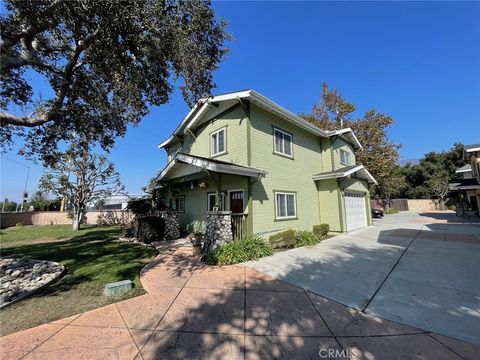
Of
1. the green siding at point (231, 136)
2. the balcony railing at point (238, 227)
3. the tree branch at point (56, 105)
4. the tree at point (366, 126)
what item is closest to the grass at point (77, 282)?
the balcony railing at point (238, 227)

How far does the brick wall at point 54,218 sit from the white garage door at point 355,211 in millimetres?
19021

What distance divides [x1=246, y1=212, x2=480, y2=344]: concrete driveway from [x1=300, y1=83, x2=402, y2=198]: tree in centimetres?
1541

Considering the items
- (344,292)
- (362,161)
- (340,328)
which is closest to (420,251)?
(344,292)

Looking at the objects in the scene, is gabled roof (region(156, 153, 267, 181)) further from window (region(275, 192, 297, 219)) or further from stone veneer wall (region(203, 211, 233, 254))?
window (region(275, 192, 297, 219))

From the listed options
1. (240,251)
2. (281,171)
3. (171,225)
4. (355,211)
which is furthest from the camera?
(355,211)

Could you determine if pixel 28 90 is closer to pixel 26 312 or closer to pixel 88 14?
pixel 88 14

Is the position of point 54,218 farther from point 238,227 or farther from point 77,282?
point 238,227

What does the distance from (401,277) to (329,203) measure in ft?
27.5

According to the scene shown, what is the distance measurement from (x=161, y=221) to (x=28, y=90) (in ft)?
25.4

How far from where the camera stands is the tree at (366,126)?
2486 centimetres

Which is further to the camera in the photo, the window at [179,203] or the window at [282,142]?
the window at [179,203]

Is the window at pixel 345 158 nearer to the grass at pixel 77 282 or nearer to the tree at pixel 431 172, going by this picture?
the grass at pixel 77 282

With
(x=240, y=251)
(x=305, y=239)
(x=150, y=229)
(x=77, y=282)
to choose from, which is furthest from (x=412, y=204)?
(x=77, y=282)

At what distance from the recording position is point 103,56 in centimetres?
725
